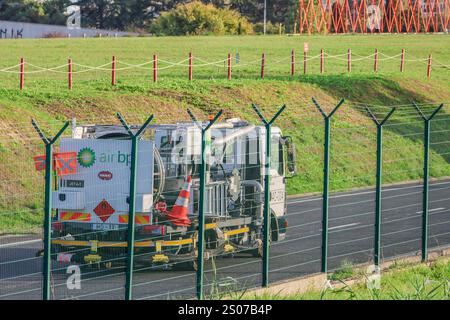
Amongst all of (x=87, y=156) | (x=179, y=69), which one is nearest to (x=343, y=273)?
(x=87, y=156)

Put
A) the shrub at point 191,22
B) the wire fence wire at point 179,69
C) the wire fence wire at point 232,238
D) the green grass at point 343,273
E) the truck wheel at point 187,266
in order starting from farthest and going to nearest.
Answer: the shrub at point 191,22 → the wire fence wire at point 179,69 → the truck wheel at point 187,266 → the wire fence wire at point 232,238 → the green grass at point 343,273

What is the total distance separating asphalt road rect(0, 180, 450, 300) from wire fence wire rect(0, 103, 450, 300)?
20 mm

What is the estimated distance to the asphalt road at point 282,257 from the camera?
640 inches

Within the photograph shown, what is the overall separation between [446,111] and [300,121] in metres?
11.0

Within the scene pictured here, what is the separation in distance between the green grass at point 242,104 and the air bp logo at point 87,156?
3341 millimetres

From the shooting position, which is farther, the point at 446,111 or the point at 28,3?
the point at 28,3

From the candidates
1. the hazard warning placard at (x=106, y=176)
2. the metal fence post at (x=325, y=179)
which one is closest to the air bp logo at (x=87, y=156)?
the hazard warning placard at (x=106, y=176)

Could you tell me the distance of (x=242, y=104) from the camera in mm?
40969

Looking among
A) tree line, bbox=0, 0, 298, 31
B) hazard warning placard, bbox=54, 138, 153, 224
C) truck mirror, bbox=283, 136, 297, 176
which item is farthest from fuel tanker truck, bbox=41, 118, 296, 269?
tree line, bbox=0, 0, 298, 31

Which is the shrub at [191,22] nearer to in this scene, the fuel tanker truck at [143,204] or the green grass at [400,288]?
the fuel tanker truck at [143,204]

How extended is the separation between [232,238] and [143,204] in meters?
1.96
